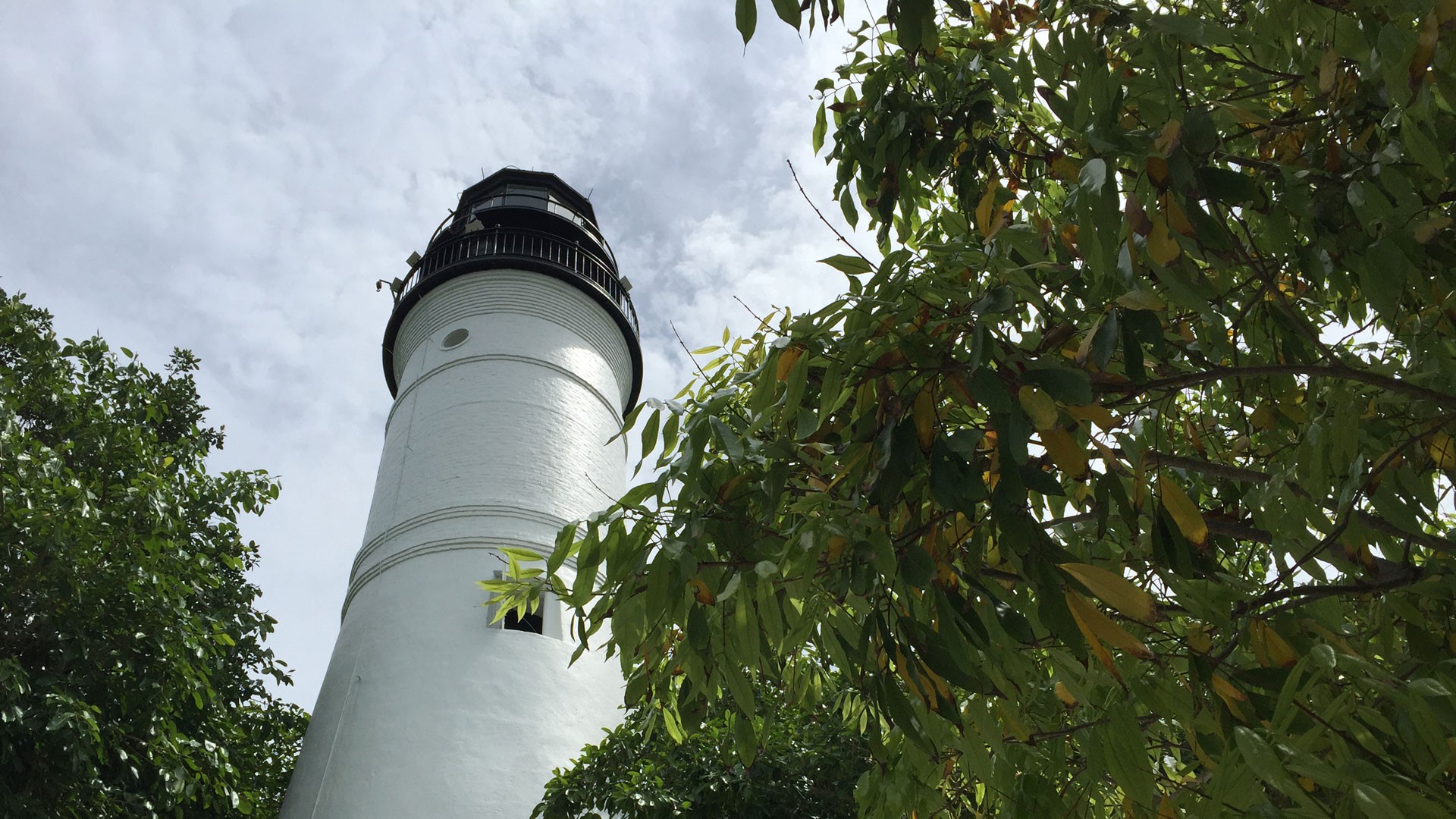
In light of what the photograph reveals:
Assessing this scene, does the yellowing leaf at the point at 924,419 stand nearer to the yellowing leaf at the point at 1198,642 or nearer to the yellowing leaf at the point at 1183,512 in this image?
the yellowing leaf at the point at 1183,512

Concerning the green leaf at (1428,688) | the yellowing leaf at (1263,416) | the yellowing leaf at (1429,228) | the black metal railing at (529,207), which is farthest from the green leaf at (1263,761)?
the black metal railing at (529,207)

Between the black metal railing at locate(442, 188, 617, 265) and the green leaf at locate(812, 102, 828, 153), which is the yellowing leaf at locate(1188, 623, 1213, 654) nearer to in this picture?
the green leaf at locate(812, 102, 828, 153)

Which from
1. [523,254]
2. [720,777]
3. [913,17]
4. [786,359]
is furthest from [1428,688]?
[523,254]

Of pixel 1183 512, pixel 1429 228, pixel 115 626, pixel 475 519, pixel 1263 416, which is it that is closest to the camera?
pixel 1183 512

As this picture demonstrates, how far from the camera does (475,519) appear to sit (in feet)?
35.4

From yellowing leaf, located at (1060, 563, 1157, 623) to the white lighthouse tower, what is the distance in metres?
7.10

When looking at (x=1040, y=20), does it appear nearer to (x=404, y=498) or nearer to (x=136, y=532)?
(x=136, y=532)

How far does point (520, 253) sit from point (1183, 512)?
12.6 m

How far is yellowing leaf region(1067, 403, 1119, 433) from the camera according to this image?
6.42ft

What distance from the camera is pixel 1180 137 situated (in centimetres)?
190

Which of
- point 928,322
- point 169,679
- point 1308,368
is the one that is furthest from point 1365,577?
point 169,679

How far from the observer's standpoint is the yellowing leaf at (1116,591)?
1789 mm

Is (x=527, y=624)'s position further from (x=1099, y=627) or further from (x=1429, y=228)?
(x=1429, y=228)

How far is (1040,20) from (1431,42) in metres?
1.30
